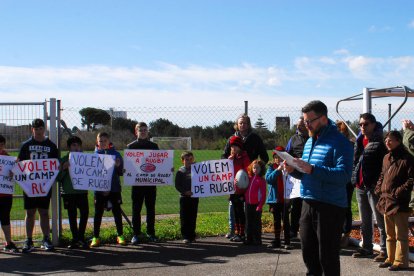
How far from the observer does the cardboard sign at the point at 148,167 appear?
377 inches

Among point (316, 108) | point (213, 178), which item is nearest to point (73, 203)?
point (213, 178)

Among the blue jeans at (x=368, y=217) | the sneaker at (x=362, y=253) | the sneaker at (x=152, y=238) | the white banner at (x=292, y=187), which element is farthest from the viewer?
the sneaker at (x=152, y=238)

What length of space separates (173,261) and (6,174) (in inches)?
122

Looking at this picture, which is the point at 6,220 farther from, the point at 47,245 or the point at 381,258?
the point at 381,258

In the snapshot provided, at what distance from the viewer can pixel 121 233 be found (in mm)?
9359

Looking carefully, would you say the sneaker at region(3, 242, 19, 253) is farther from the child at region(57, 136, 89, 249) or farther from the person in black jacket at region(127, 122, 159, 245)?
the person in black jacket at region(127, 122, 159, 245)

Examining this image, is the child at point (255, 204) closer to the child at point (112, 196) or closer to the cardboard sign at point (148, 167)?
the cardboard sign at point (148, 167)

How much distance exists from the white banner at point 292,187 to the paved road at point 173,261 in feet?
2.85

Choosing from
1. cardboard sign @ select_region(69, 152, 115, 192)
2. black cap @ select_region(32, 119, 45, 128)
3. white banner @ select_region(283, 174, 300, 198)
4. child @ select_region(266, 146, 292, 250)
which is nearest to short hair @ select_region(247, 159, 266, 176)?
child @ select_region(266, 146, 292, 250)

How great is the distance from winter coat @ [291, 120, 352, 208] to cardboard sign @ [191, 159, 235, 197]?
13.9ft

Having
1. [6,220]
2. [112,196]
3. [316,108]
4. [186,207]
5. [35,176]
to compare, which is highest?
[316,108]

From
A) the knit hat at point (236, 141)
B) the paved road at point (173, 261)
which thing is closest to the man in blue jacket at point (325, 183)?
the paved road at point (173, 261)

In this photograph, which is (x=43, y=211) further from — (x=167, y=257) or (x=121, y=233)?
(x=167, y=257)

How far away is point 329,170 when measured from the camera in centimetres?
502
